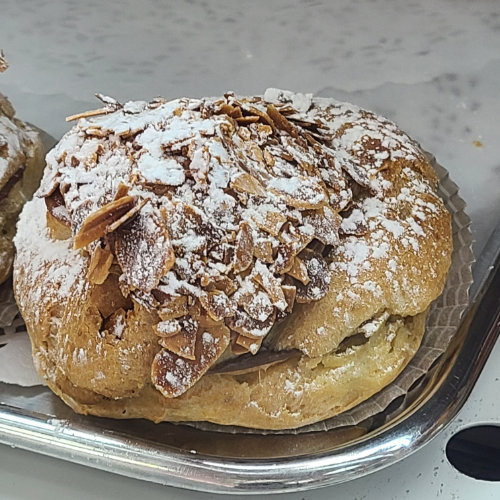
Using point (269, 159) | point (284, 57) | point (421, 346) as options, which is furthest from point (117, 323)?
point (284, 57)

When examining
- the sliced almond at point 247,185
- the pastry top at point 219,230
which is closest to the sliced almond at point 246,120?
the pastry top at point 219,230

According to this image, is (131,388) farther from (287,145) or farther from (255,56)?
(255,56)

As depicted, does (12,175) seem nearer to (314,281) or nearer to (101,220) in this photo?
(101,220)

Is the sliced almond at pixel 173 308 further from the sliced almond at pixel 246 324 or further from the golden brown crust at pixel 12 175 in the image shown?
the golden brown crust at pixel 12 175

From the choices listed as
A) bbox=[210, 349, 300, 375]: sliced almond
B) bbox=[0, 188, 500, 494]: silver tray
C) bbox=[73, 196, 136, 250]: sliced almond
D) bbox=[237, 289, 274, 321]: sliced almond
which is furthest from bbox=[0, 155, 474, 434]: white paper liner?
bbox=[73, 196, 136, 250]: sliced almond

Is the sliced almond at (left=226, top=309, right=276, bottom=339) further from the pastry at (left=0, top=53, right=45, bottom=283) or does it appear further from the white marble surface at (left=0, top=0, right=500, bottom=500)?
the white marble surface at (left=0, top=0, right=500, bottom=500)

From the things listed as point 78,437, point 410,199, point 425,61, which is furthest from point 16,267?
point 425,61

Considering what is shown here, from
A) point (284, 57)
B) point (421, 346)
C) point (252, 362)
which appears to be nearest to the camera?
point (252, 362)
